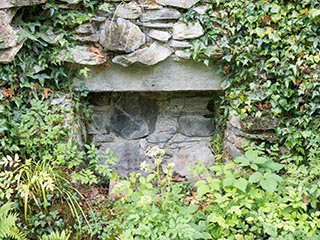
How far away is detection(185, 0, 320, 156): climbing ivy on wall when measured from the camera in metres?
2.53

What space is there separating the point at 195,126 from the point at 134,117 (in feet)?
1.90

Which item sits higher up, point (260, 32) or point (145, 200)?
point (260, 32)

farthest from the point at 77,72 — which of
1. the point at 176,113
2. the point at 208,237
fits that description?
the point at 208,237

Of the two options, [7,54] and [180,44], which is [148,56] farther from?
[7,54]

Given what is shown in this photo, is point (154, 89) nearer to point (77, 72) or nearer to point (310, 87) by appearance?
point (77, 72)

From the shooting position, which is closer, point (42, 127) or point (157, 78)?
point (42, 127)

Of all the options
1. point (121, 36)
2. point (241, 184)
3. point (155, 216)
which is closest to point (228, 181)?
point (241, 184)

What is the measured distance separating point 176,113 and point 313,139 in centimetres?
129

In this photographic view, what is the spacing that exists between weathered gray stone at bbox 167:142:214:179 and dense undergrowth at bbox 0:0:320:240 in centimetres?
41

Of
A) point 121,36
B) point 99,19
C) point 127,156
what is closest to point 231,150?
point 127,156

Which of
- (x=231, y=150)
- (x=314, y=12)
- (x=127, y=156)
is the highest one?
(x=314, y=12)

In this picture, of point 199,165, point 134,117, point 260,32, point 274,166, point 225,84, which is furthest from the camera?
point 134,117

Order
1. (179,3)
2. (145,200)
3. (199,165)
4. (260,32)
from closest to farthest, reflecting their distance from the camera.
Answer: (145,200) → (199,165) → (260,32) → (179,3)

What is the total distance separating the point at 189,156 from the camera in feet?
11.2
